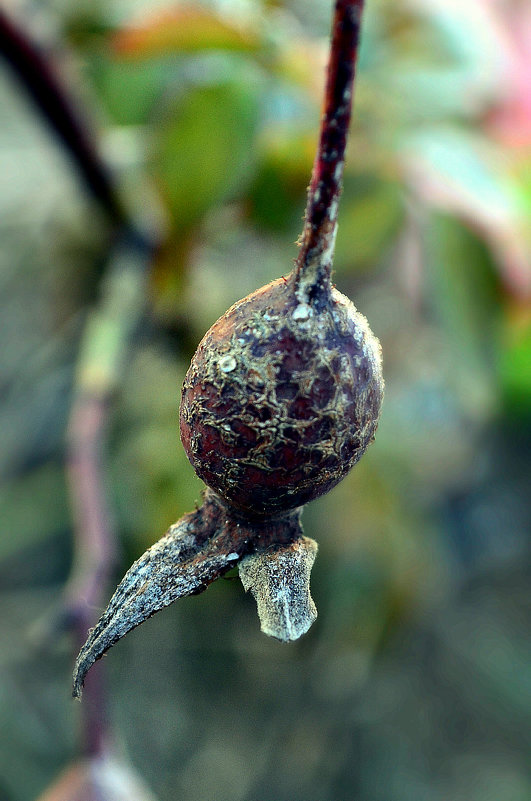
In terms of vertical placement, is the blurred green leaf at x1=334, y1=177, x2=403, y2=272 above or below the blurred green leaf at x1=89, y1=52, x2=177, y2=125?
below

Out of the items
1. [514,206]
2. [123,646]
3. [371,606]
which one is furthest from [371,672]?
[514,206]

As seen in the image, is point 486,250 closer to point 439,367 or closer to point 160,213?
point 439,367

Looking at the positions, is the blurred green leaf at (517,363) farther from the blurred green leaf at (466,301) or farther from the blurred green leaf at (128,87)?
the blurred green leaf at (128,87)

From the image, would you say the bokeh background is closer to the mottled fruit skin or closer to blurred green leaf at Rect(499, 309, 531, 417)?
blurred green leaf at Rect(499, 309, 531, 417)

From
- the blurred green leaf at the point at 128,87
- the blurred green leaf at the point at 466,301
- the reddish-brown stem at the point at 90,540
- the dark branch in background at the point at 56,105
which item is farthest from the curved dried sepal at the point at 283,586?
the blurred green leaf at the point at 128,87

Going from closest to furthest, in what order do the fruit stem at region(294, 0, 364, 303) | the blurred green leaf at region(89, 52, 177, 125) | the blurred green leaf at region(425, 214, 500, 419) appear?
the fruit stem at region(294, 0, 364, 303), the blurred green leaf at region(425, 214, 500, 419), the blurred green leaf at region(89, 52, 177, 125)

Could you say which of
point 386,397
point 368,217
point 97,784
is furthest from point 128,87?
point 97,784

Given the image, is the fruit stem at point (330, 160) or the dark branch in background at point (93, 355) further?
the dark branch in background at point (93, 355)

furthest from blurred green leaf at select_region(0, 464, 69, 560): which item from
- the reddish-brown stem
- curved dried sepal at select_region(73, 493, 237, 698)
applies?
curved dried sepal at select_region(73, 493, 237, 698)
